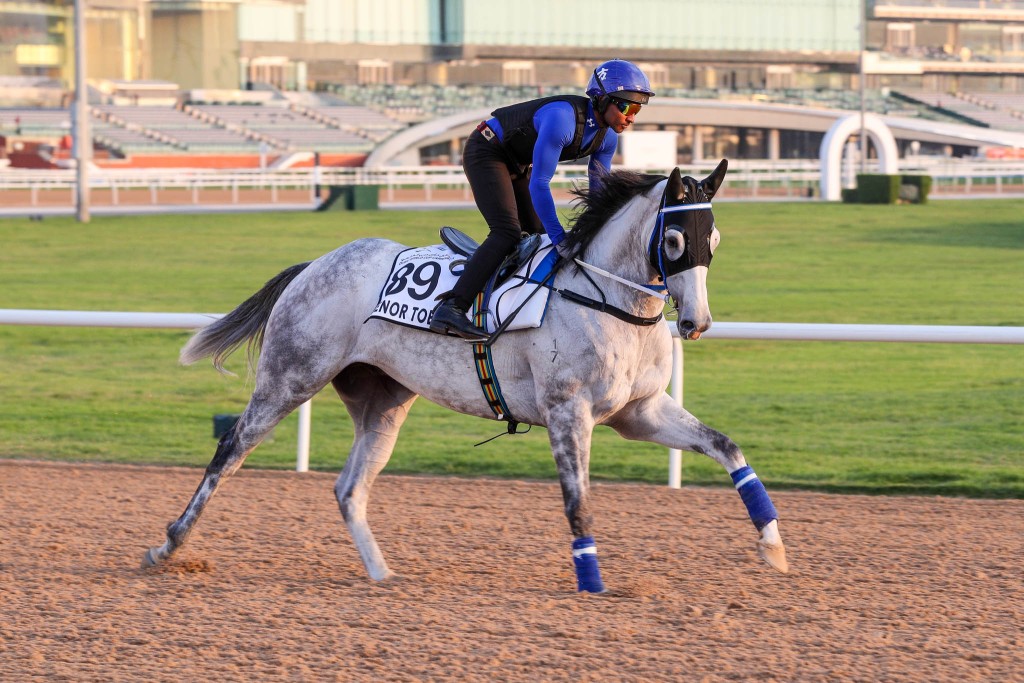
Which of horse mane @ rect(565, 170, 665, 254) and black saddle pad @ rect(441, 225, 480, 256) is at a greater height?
horse mane @ rect(565, 170, 665, 254)

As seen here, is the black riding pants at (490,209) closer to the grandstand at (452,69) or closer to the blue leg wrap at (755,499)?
the blue leg wrap at (755,499)

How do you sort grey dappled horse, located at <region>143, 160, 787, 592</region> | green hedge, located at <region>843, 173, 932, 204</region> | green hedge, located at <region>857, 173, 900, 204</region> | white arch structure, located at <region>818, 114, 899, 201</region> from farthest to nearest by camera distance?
white arch structure, located at <region>818, 114, 899, 201</region> → green hedge, located at <region>857, 173, 900, 204</region> → green hedge, located at <region>843, 173, 932, 204</region> → grey dappled horse, located at <region>143, 160, 787, 592</region>

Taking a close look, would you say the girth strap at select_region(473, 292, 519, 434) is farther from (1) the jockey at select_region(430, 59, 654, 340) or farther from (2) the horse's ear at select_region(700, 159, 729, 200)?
(2) the horse's ear at select_region(700, 159, 729, 200)

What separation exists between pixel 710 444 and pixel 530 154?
1.21 m

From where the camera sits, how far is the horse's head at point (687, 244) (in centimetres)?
464

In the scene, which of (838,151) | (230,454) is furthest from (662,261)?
(838,151)

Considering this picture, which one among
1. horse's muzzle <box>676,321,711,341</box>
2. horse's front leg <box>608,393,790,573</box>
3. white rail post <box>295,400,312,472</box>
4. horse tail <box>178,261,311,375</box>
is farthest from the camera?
white rail post <box>295,400,312,472</box>

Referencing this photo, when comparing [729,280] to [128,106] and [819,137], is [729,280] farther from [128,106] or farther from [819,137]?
[819,137]

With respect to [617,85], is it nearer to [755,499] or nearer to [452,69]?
[755,499]

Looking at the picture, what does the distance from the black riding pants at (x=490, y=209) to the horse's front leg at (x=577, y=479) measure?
0.55 meters

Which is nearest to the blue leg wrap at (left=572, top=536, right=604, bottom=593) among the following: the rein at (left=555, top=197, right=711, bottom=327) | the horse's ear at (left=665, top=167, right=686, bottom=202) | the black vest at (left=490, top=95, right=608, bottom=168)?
the rein at (left=555, top=197, right=711, bottom=327)

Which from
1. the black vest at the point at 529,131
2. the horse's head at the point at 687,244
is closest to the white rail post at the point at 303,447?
the black vest at the point at 529,131

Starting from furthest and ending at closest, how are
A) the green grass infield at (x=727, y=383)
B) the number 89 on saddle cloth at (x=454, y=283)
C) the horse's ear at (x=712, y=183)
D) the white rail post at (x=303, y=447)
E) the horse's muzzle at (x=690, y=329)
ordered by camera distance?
the green grass infield at (x=727, y=383) < the white rail post at (x=303, y=447) < the number 89 on saddle cloth at (x=454, y=283) < the horse's ear at (x=712, y=183) < the horse's muzzle at (x=690, y=329)

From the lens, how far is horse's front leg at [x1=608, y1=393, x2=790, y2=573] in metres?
4.96
